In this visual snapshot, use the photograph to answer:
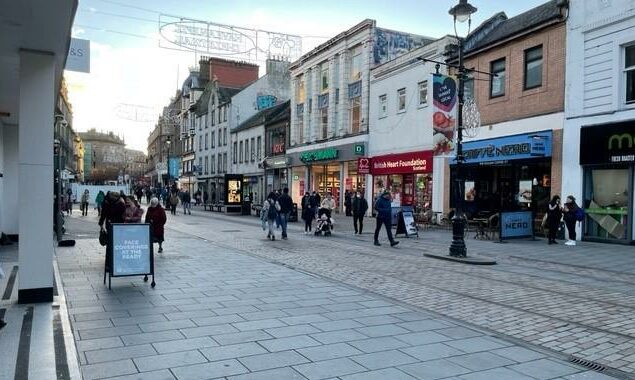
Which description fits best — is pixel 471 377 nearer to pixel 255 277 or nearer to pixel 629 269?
pixel 255 277

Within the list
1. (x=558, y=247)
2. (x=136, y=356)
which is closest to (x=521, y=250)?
(x=558, y=247)

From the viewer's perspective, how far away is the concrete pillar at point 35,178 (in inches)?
302

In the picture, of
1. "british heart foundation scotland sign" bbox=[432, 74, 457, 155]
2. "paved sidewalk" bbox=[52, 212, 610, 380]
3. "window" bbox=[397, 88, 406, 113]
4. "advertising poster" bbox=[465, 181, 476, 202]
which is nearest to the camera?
"paved sidewalk" bbox=[52, 212, 610, 380]

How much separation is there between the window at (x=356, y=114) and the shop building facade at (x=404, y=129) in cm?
163

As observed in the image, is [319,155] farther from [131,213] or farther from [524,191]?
[131,213]

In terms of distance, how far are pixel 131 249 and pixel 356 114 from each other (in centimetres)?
2602

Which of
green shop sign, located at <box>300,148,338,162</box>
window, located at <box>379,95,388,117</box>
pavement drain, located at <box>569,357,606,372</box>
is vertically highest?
window, located at <box>379,95,388,117</box>

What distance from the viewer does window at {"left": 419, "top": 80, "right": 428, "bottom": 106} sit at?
26542mm

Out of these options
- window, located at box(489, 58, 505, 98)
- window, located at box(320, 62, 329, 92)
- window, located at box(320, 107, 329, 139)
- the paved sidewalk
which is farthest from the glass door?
window, located at box(320, 62, 329, 92)

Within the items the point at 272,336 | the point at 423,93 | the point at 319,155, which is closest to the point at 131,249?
the point at 272,336

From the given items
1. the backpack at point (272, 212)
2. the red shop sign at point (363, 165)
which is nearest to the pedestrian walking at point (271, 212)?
the backpack at point (272, 212)

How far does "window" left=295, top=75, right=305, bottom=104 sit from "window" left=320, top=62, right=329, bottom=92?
3.29m

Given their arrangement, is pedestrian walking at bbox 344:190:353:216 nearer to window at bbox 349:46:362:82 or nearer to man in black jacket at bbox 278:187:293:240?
window at bbox 349:46:362:82

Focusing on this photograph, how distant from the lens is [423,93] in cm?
2684
